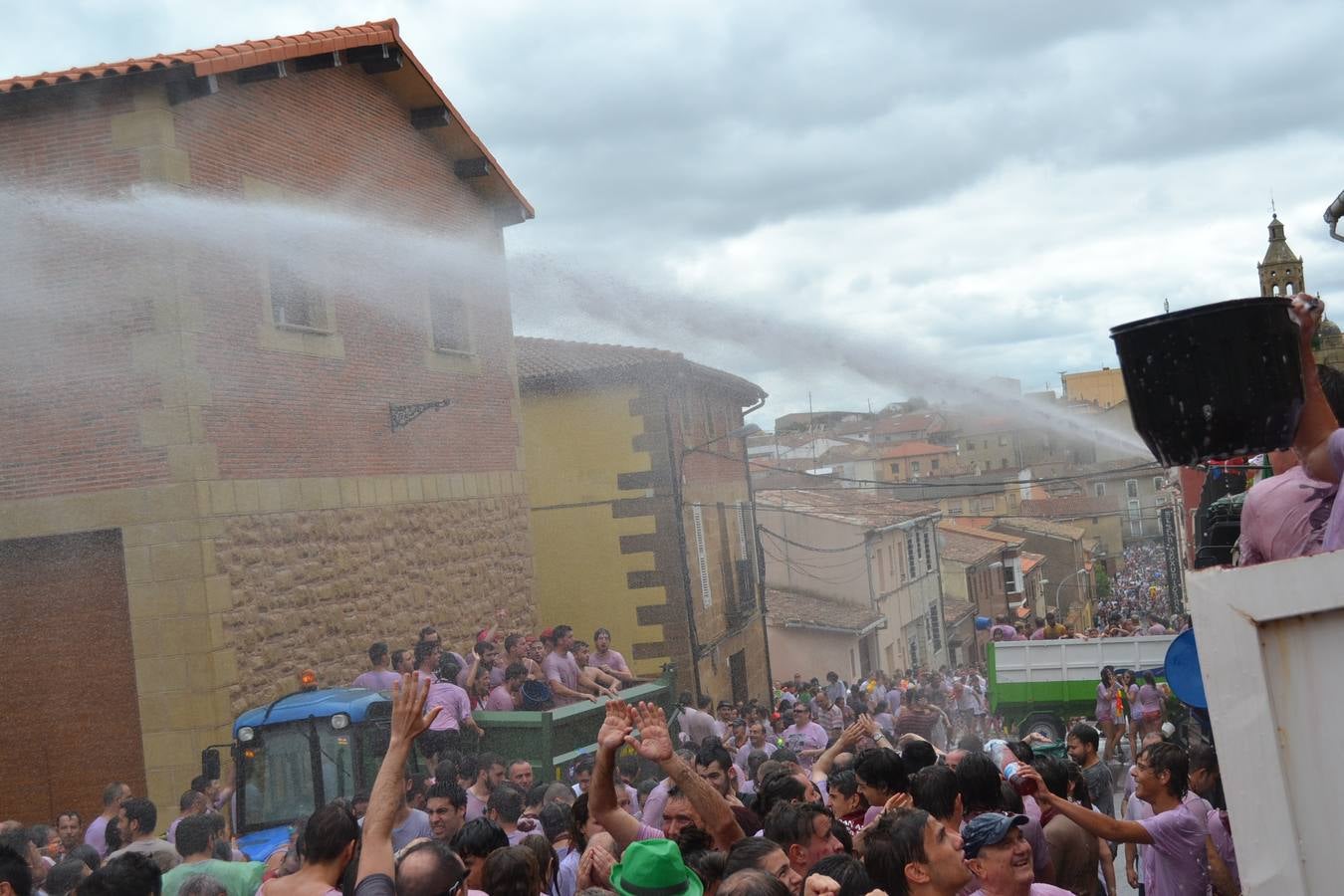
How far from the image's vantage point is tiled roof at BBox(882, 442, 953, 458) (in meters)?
75.1

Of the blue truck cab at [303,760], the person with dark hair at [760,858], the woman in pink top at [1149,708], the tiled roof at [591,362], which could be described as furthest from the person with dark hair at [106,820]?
the tiled roof at [591,362]

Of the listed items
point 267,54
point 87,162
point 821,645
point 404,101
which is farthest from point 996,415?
point 821,645

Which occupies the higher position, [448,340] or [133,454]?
[448,340]

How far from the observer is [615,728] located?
15.5 ft

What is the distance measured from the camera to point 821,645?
109 feet

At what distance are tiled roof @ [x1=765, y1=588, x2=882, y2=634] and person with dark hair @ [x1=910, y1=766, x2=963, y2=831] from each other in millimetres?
27391

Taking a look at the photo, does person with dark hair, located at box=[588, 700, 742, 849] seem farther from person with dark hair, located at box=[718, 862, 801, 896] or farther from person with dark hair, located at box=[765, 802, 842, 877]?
person with dark hair, located at box=[718, 862, 801, 896]

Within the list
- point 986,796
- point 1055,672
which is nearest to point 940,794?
point 986,796

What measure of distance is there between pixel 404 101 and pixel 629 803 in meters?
9.88

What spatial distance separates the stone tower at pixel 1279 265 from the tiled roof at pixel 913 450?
3262 cm

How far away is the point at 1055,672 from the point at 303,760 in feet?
48.9

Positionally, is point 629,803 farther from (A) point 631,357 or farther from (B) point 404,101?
(A) point 631,357

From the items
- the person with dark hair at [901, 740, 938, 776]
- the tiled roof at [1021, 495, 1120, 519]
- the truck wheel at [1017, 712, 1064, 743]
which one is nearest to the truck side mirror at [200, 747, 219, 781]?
the person with dark hair at [901, 740, 938, 776]

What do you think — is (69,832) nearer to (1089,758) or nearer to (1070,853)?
(1089,758)
